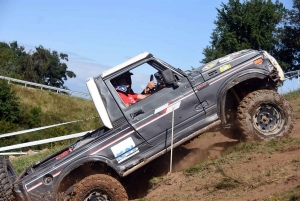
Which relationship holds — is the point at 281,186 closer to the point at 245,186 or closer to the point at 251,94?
the point at 245,186

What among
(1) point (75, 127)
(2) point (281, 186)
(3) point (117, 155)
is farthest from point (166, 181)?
(1) point (75, 127)

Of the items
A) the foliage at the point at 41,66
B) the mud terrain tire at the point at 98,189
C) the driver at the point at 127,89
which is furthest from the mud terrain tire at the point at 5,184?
the foliage at the point at 41,66

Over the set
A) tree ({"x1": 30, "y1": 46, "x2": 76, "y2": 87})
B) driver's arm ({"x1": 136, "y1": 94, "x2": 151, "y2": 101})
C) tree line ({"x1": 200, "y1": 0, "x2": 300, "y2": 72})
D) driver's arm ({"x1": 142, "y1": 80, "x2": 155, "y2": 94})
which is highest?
tree ({"x1": 30, "y1": 46, "x2": 76, "y2": 87})

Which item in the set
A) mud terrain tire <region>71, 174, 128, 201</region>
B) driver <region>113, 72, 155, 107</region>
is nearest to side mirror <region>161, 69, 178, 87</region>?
driver <region>113, 72, 155, 107</region>

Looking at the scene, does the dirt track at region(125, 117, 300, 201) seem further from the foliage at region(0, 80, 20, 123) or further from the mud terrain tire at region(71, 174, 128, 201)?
the foliage at region(0, 80, 20, 123)

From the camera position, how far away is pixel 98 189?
7.30 metres

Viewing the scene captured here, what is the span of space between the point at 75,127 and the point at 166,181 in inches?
923

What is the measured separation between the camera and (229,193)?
6.32 metres

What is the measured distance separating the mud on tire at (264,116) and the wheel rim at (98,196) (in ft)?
8.39

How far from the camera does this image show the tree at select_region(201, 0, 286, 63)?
137 feet

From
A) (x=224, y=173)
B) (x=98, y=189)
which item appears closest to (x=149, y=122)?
(x=98, y=189)

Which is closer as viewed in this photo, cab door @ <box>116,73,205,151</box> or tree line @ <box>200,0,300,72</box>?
cab door @ <box>116,73,205,151</box>

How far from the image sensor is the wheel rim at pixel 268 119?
321 inches

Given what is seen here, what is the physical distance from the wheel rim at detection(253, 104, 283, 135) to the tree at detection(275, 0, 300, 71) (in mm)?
36337
